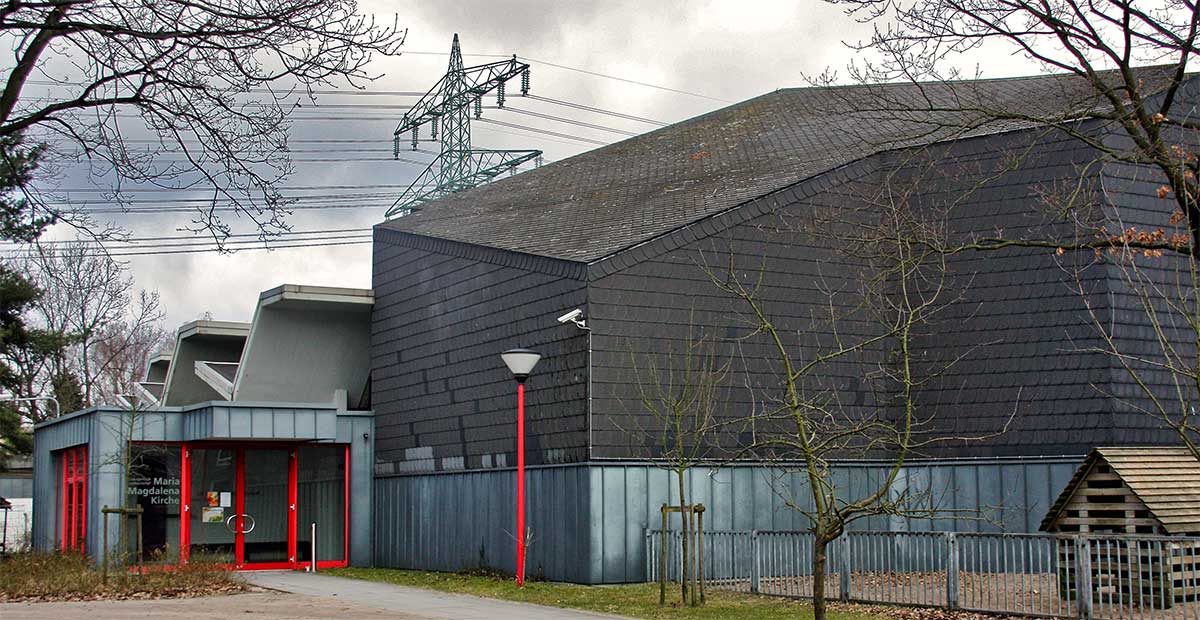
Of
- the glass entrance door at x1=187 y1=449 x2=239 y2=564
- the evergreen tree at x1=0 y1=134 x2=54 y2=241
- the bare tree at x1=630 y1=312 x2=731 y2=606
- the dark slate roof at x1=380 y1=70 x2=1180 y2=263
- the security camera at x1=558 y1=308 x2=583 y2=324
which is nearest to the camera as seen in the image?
the evergreen tree at x1=0 y1=134 x2=54 y2=241

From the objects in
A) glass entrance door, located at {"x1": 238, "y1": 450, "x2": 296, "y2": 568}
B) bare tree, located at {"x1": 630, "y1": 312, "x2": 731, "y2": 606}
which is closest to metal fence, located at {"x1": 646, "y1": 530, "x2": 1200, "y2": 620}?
bare tree, located at {"x1": 630, "y1": 312, "x2": 731, "y2": 606}

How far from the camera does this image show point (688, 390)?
21891 mm

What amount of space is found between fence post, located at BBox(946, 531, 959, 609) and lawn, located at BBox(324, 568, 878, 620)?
105 cm

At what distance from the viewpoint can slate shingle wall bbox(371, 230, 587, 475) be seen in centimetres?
2283

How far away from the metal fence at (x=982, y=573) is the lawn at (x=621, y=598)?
33.1 inches

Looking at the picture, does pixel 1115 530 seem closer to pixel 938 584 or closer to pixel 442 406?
pixel 938 584

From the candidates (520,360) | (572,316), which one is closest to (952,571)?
(520,360)

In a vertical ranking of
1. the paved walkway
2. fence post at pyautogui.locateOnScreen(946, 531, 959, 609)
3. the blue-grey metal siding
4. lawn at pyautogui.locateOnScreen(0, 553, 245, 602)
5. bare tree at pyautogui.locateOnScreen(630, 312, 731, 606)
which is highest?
bare tree at pyautogui.locateOnScreen(630, 312, 731, 606)

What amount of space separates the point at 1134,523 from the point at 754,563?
5.83 metres

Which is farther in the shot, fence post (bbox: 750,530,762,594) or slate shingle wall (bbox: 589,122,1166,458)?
slate shingle wall (bbox: 589,122,1166,458)

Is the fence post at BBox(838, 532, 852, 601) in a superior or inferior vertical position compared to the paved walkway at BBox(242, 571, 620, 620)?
superior

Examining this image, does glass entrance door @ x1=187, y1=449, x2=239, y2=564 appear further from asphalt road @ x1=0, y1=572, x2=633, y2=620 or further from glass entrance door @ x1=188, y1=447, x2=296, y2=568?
asphalt road @ x1=0, y1=572, x2=633, y2=620

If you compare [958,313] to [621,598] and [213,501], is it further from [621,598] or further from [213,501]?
[213,501]

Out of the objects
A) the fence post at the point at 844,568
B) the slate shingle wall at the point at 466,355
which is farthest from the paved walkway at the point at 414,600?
the fence post at the point at 844,568
